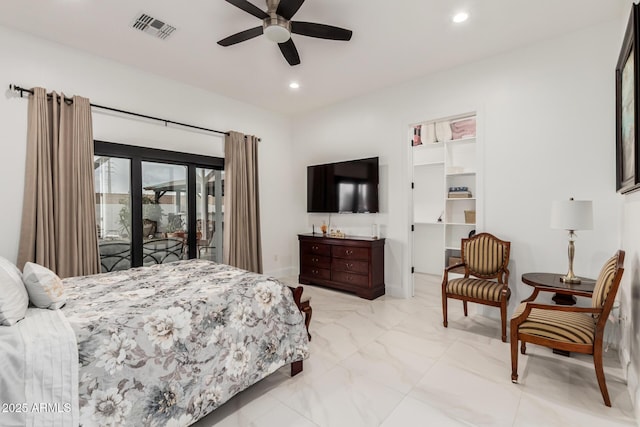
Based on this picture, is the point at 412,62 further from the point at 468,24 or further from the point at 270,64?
the point at 270,64

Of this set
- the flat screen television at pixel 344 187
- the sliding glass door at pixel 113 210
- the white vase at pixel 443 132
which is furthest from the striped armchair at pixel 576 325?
the sliding glass door at pixel 113 210

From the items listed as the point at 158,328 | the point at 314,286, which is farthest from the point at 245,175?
the point at 158,328

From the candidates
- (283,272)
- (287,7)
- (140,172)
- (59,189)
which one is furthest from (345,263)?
(59,189)

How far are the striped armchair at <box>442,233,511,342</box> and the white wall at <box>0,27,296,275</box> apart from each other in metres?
3.05

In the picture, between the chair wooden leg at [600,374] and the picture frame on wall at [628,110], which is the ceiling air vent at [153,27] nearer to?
the picture frame on wall at [628,110]

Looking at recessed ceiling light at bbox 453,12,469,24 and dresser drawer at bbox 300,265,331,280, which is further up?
recessed ceiling light at bbox 453,12,469,24

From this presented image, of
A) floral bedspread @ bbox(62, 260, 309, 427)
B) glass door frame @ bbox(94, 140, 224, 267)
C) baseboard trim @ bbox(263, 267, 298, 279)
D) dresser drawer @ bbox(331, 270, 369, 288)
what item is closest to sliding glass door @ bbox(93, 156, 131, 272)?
glass door frame @ bbox(94, 140, 224, 267)

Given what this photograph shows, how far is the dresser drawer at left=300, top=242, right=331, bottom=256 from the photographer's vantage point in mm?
4598

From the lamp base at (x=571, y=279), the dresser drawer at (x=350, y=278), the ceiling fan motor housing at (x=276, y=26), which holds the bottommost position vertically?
the dresser drawer at (x=350, y=278)

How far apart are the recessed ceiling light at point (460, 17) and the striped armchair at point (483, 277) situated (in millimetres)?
2141

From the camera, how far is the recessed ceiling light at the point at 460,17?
8.75ft

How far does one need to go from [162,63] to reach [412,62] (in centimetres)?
294

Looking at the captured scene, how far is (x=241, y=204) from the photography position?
4.56 meters

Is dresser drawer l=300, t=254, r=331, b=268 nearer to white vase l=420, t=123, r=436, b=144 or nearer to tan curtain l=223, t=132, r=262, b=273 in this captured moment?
tan curtain l=223, t=132, r=262, b=273
